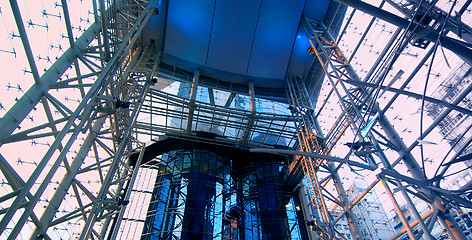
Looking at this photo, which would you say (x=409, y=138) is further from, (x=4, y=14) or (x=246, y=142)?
(x=4, y=14)

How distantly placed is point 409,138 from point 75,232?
21.7 metres

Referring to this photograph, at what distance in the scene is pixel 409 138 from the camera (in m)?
14.2

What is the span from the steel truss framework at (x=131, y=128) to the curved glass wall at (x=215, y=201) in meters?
2.27

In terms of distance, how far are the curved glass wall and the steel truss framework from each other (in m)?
2.27

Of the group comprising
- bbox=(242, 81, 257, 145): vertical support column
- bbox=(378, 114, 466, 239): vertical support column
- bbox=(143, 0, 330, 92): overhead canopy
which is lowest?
bbox=(378, 114, 466, 239): vertical support column

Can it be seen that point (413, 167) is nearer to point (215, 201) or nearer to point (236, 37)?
point (215, 201)

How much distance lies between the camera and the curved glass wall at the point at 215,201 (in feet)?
65.1

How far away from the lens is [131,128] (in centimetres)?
1652

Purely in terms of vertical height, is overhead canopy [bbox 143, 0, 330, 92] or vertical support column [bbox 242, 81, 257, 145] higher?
overhead canopy [bbox 143, 0, 330, 92]

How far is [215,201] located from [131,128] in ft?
31.1

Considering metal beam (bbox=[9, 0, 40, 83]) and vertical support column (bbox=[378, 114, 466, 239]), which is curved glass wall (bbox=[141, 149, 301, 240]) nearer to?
vertical support column (bbox=[378, 114, 466, 239])

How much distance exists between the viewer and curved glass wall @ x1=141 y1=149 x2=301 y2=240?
1983 centimetres

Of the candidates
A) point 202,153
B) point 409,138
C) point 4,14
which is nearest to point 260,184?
point 202,153

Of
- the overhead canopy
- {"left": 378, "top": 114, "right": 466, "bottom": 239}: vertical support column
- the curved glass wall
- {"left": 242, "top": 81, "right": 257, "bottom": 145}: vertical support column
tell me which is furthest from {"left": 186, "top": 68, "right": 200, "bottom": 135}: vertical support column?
{"left": 378, "top": 114, "right": 466, "bottom": 239}: vertical support column
